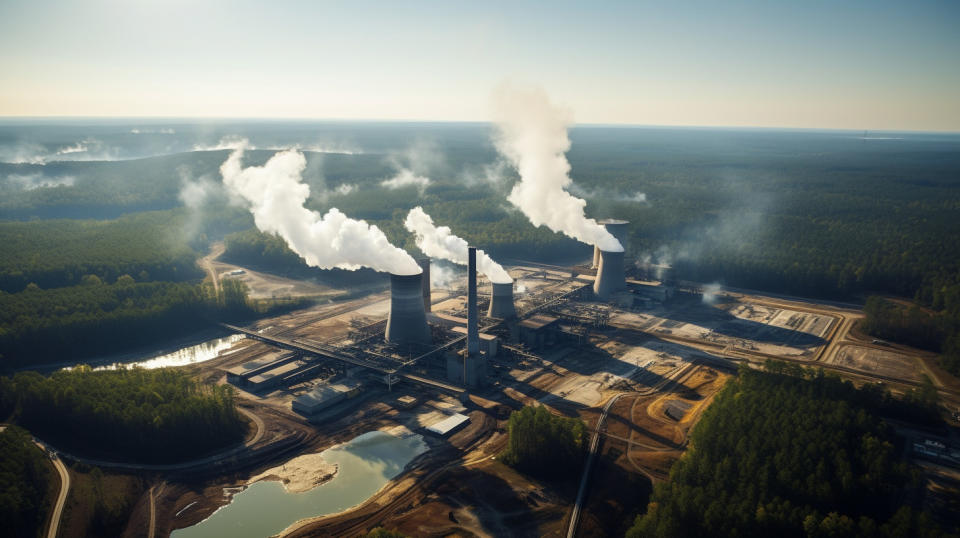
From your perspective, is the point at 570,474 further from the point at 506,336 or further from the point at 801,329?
the point at 801,329

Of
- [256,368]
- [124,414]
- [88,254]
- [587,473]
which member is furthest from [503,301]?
[88,254]

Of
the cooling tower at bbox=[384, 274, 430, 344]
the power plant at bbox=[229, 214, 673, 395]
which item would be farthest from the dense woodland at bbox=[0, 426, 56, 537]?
the cooling tower at bbox=[384, 274, 430, 344]

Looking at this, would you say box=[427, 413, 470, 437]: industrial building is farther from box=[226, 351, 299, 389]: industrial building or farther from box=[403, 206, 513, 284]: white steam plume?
box=[403, 206, 513, 284]: white steam plume

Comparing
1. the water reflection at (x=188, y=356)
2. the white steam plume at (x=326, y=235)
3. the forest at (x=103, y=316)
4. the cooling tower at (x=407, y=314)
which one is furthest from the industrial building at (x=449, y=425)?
the forest at (x=103, y=316)

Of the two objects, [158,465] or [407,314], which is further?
[407,314]

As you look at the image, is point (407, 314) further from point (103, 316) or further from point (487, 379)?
point (103, 316)
